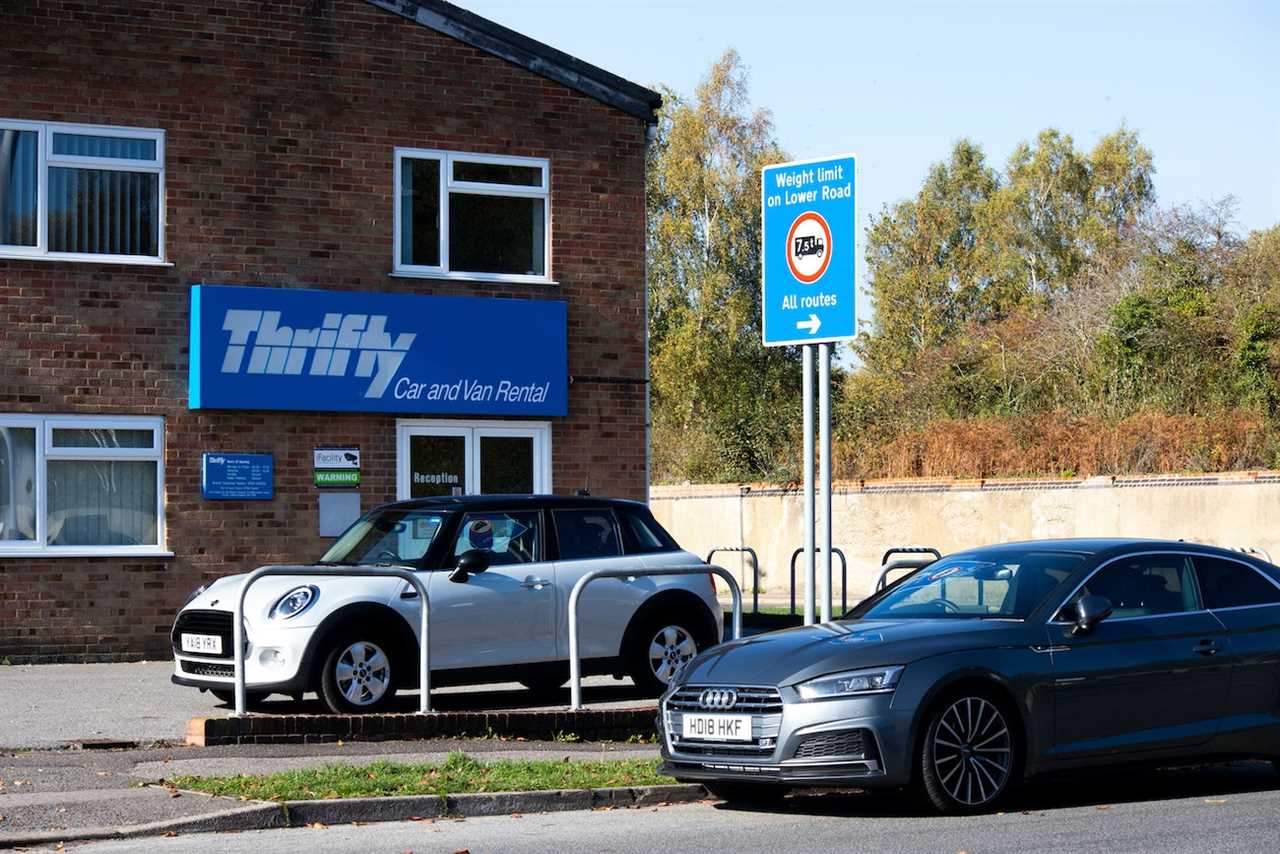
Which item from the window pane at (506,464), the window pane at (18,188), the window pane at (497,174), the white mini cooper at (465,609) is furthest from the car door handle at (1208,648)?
the window pane at (18,188)

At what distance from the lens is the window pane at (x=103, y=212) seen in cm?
1950

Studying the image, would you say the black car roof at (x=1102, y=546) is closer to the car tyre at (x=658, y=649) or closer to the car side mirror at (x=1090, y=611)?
the car side mirror at (x=1090, y=611)

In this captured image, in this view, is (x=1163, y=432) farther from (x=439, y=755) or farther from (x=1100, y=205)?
(x=1100, y=205)

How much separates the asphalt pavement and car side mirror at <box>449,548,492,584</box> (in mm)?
4056

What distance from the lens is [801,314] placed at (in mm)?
12438

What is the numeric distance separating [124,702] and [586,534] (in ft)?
13.3

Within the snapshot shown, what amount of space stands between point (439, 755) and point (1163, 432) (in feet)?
60.1

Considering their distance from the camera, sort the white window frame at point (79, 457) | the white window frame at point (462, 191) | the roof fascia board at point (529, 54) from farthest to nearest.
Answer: the roof fascia board at point (529, 54), the white window frame at point (462, 191), the white window frame at point (79, 457)

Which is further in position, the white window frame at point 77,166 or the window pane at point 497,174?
the window pane at point 497,174

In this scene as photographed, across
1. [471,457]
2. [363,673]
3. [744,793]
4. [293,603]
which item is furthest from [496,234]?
[744,793]

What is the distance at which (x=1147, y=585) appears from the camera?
34.4 ft

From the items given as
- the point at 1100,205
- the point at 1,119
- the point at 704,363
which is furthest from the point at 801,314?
the point at 1100,205

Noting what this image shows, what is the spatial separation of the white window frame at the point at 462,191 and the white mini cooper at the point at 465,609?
21.3 feet

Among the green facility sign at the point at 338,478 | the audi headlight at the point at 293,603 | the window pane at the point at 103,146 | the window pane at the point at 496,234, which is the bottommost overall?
the audi headlight at the point at 293,603
